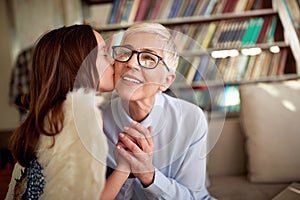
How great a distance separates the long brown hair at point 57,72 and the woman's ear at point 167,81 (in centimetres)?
11

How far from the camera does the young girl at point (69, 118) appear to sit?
589mm

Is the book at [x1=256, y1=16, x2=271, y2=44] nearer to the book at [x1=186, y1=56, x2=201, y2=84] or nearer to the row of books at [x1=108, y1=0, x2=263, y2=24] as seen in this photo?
the row of books at [x1=108, y1=0, x2=263, y2=24]

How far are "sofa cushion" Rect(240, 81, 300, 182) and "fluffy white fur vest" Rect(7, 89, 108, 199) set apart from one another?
46 cm

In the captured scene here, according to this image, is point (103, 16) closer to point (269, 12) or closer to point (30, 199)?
point (269, 12)

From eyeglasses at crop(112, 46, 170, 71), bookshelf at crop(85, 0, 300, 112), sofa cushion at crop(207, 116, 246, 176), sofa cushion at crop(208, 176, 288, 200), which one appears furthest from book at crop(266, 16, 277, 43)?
eyeglasses at crop(112, 46, 170, 71)

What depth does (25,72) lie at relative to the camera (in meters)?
2.01

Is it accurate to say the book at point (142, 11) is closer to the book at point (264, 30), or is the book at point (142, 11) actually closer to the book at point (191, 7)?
the book at point (191, 7)

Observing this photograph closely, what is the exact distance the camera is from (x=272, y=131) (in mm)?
976

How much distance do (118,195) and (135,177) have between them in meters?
0.04

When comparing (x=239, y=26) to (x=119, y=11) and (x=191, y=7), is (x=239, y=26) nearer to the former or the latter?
(x=191, y=7)

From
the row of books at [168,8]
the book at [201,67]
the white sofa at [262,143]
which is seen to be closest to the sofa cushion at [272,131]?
the white sofa at [262,143]

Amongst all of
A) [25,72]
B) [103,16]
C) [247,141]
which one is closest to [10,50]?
[25,72]

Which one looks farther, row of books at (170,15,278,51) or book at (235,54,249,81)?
book at (235,54,249,81)

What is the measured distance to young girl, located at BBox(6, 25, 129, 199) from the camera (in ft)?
1.93
